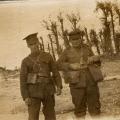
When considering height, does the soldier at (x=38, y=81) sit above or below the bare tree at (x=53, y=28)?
below

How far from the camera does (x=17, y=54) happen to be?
11.9ft

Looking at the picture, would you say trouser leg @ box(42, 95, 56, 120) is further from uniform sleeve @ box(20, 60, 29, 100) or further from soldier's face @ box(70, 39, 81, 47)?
soldier's face @ box(70, 39, 81, 47)

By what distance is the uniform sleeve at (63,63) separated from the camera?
3.55m

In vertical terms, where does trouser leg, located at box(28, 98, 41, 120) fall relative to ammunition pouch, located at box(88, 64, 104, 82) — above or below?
below

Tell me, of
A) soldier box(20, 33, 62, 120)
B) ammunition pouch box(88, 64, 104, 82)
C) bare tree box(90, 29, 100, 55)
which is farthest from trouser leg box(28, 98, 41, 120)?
bare tree box(90, 29, 100, 55)

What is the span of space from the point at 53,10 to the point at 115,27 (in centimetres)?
62

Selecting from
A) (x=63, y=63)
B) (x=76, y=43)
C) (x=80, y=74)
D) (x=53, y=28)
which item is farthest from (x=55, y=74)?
(x=53, y=28)

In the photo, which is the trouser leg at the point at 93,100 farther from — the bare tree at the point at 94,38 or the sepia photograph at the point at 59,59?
the bare tree at the point at 94,38

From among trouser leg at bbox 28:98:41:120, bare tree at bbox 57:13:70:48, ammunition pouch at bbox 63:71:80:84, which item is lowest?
trouser leg at bbox 28:98:41:120

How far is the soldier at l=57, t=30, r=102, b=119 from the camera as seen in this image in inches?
141

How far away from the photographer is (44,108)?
3527 mm

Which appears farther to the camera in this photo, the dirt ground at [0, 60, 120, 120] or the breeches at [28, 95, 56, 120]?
the dirt ground at [0, 60, 120, 120]

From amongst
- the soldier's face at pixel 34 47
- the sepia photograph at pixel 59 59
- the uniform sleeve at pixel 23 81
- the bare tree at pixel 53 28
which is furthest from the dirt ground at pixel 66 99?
the bare tree at pixel 53 28

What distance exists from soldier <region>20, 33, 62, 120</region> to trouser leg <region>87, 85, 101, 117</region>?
0.32m
